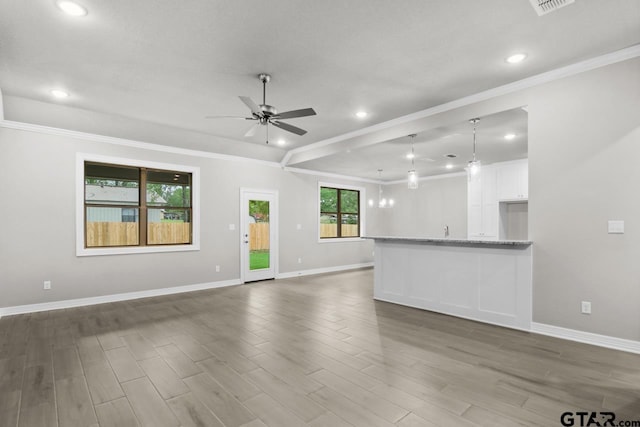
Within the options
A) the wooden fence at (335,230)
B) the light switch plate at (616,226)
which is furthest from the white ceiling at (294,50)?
the wooden fence at (335,230)

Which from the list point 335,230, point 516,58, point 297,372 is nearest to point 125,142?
point 297,372

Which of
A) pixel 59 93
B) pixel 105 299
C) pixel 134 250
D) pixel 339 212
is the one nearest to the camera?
pixel 59 93

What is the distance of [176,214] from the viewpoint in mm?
6059

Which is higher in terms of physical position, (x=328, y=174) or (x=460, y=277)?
(x=328, y=174)

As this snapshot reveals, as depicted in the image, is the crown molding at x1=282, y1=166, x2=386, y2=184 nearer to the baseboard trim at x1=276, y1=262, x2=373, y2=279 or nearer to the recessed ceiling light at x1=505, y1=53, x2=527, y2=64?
the baseboard trim at x1=276, y1=262, x2=373, y2=279

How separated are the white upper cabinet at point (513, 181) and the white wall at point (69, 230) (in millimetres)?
5107

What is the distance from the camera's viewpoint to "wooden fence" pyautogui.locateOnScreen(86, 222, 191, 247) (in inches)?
204

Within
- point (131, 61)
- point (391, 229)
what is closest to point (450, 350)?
point (131, 61)

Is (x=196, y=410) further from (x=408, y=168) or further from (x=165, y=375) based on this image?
(x=408, y=168)

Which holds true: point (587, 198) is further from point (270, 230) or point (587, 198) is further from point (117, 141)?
point (117, 141)

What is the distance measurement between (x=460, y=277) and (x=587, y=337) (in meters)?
1.37

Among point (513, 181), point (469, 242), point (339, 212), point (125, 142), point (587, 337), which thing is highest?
point (125, 142)

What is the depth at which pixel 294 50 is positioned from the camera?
2988 mm

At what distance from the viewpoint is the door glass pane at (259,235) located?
22.8 ft
